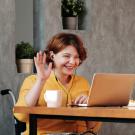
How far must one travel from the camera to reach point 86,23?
4.68 meters

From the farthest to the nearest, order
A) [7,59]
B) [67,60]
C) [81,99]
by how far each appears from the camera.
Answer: [7,59] → [67,60] → [81,99]

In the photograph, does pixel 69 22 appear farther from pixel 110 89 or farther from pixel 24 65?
pixel 110 89

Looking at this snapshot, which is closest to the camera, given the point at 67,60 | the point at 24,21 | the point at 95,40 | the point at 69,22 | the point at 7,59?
the point at 67,60

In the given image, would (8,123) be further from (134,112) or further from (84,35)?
(134,112)

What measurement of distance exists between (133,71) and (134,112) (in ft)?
10.3

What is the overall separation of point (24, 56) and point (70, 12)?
80cm

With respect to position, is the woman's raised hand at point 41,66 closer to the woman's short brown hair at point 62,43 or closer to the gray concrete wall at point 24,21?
the woman's short brown hair at point 62,43

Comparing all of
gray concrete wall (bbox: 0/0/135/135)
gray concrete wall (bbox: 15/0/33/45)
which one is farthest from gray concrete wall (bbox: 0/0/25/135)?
gray concrete wall (bbox: 15/0/33/45)

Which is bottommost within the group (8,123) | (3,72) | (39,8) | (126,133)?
(126,133)

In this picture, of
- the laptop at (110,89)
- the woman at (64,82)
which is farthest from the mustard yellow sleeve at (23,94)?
the laptop at (110,89)

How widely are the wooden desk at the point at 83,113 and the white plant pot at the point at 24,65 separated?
1.83 meters

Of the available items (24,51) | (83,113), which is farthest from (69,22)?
(83,113)

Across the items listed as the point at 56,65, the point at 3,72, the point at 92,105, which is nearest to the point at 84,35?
the point at 3,72

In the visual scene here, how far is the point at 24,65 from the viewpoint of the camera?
13.2 feet
